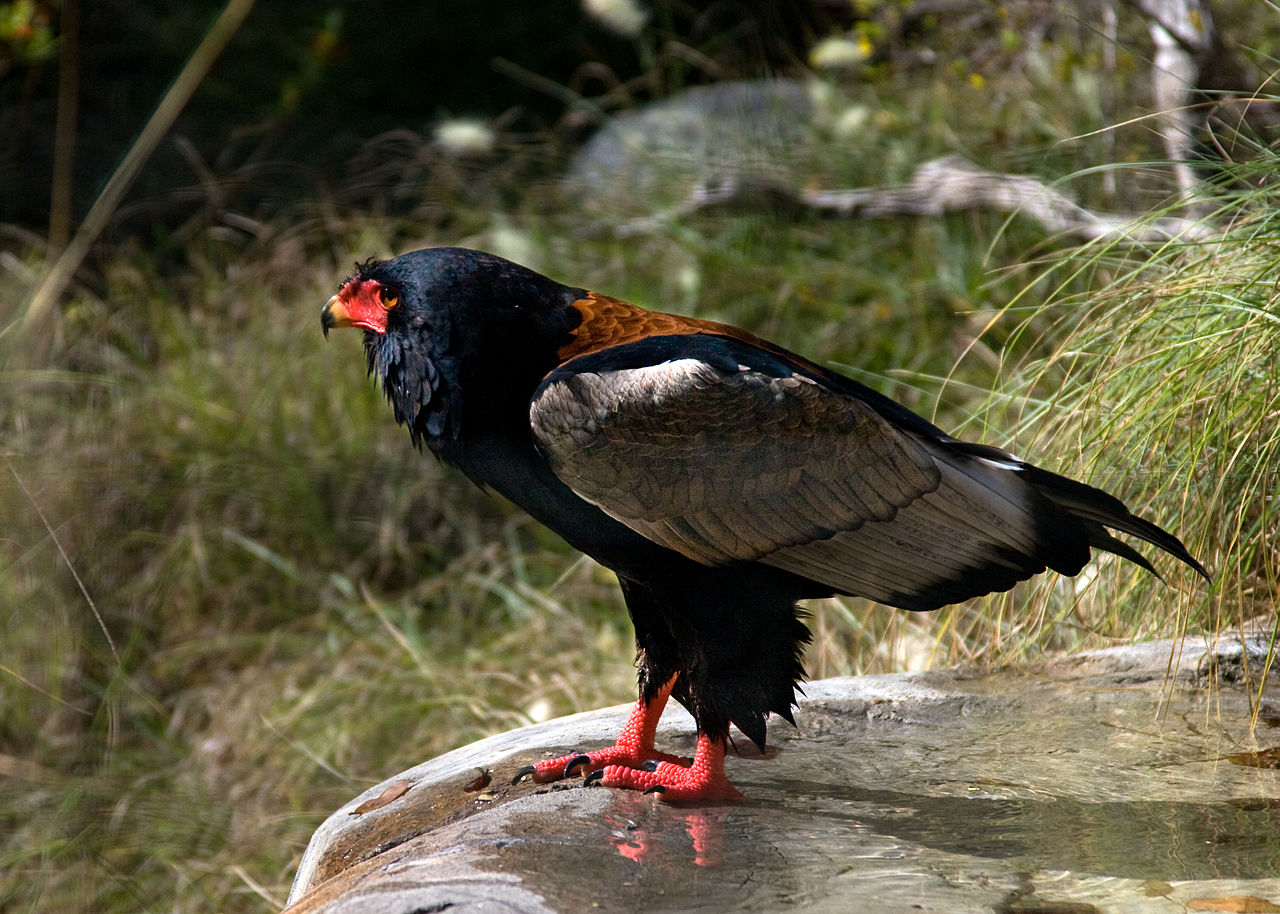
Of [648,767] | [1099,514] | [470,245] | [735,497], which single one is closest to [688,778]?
[648,767]

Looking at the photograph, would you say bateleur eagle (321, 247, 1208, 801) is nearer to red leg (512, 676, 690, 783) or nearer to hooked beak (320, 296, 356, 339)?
red leg (512, 676, 690, 783)

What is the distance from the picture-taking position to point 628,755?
2.62 meters

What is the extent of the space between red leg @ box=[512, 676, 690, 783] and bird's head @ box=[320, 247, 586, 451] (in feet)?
2.28

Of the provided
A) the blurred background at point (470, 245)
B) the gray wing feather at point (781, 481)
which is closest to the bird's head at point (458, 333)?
the gray wing feather at point (781, 481)

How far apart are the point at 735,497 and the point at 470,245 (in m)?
4.34

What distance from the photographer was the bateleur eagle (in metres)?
2.43

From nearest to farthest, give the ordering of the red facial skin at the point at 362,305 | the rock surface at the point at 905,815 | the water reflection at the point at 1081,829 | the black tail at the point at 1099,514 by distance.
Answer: the rock surface at the point at 905,815 → the water reflection at the point at 1081,829 → the black tail at the point at 1099,514 → the red facial skin at the point at 362,305

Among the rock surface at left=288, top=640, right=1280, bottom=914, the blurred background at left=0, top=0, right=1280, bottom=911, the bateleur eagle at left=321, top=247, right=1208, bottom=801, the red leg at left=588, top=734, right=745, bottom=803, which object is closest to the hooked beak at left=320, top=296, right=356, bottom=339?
the bateleur eagle at left=321, top=247, right=1208, bottom=801

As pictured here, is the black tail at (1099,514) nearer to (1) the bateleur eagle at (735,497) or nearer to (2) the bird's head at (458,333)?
(1) the bateleur eagle at (735,497)

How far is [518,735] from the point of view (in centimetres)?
293

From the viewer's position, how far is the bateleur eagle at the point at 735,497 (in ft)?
7.97

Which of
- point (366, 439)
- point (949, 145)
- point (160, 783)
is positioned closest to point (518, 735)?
point (160, 783)

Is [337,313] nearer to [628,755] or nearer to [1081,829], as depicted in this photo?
[628,755]

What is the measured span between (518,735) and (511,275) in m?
1.07
